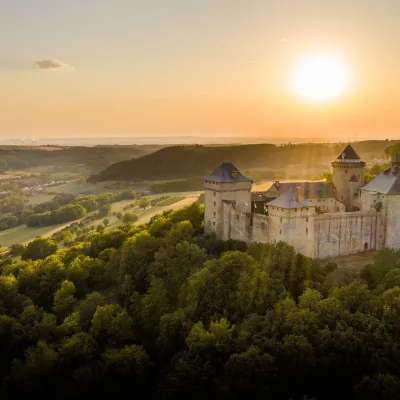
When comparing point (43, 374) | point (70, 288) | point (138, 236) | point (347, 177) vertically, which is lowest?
point (43, 374)

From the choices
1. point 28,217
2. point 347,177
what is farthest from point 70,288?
point 28,217

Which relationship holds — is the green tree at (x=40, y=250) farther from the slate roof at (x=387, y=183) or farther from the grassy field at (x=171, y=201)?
the slate roof at (x=387, y=183)

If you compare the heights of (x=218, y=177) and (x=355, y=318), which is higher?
(x=218, y=177)

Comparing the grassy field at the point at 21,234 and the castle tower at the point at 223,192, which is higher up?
the castle tower at the point at 223,192

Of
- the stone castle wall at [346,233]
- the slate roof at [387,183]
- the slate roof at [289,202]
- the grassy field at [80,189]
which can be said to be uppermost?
the slate roof at [387,183]

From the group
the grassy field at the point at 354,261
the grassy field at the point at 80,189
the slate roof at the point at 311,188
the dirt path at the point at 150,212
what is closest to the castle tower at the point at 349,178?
the slate roof at the point at 311,188

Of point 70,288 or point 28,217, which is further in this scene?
point 28,217

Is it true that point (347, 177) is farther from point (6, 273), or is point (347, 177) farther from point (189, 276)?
point (6, 273)
